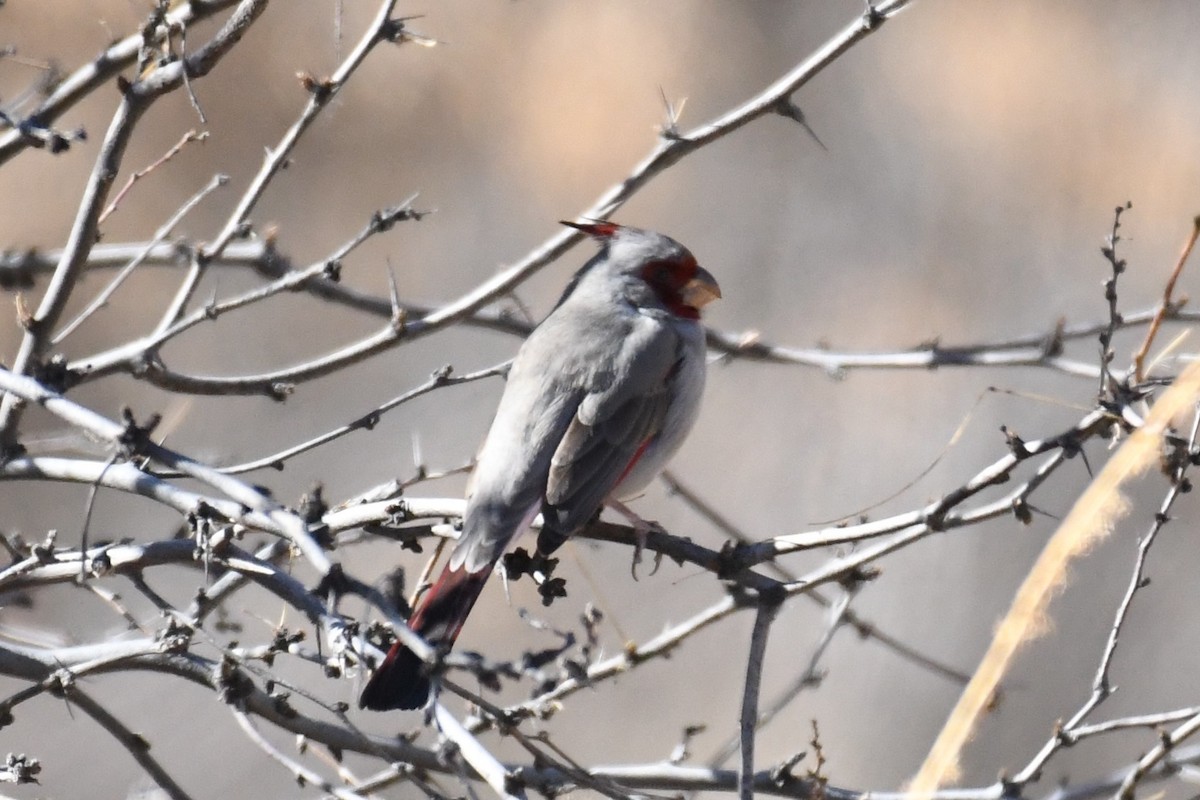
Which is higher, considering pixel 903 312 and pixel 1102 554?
pixel 903 312

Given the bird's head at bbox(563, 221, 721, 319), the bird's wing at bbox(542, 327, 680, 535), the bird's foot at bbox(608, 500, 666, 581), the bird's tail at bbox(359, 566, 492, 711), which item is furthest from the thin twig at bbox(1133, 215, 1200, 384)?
the bird's head at bbox(563, 221, 721, 319)

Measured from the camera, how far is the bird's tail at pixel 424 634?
2.85 meters

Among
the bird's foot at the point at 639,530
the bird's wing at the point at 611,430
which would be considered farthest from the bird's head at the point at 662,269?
the bird's foot at the point at 639,530

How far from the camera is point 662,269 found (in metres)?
4.61

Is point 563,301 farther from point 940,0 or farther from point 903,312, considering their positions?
point 940,0

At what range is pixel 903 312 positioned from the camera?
29.1ft

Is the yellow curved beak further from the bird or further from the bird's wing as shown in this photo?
the bird's wing

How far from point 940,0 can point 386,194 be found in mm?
4051

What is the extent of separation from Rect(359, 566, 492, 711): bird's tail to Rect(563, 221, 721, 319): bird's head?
155 cm

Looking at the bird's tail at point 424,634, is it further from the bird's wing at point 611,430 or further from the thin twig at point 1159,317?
the thin twig at point 1159,317

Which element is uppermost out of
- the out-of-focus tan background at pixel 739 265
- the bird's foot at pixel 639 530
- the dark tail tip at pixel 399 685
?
the out-of-focus tan background at pixel 739 265

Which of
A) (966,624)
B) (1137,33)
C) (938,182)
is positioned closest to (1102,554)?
(966,624)

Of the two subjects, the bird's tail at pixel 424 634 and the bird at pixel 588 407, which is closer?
the bird's tail at pixel 424 634

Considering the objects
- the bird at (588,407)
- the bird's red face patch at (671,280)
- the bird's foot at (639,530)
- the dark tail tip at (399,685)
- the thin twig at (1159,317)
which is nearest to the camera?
the thin twig at (1159,317)
